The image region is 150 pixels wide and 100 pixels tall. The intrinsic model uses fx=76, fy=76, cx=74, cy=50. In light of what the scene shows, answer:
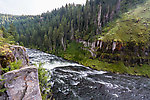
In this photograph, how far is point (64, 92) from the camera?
19.5 m

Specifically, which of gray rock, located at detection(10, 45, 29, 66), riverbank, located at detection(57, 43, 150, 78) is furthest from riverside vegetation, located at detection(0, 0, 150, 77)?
gray rock, located at detection(10, 45, 29, 66)

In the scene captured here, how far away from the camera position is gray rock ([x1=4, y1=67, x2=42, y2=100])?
21.5 ft

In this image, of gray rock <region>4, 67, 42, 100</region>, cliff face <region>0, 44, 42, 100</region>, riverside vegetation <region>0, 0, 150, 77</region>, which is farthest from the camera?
riverside vegetation <region>0, 0, 150, 77</region>

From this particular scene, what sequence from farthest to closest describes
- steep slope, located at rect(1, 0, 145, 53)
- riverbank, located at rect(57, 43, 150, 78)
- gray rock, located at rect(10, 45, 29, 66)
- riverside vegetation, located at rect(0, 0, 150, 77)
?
steep slope, located at rect(1, 0, 145, 53) → riverside vegetation, located at rect(0, 0, 150, 77) → riverbank, located at rect(57, 43, 150, 78) → gray rock, located at rect(10, 45, 29, 66)

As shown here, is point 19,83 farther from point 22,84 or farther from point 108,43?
point 108,43

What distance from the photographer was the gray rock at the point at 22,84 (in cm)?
654

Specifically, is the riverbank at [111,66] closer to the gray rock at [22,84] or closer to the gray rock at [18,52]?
the gray rock at [18,52]

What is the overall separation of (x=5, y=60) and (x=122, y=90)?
94.6 feet

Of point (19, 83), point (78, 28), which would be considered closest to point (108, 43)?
point (78, 28)

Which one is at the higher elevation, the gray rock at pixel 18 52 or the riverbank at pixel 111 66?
the gray rock at pixel 18 52

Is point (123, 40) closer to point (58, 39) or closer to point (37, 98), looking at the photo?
point (58, 39)

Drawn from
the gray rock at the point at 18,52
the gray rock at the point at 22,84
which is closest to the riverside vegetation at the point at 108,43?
the gray rock at the point at 18,52

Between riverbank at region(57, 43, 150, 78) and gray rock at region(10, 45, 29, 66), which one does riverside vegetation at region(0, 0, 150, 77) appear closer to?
riverbank at region(57, 43, 150, 78)

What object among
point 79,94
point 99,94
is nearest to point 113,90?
point 99,94
